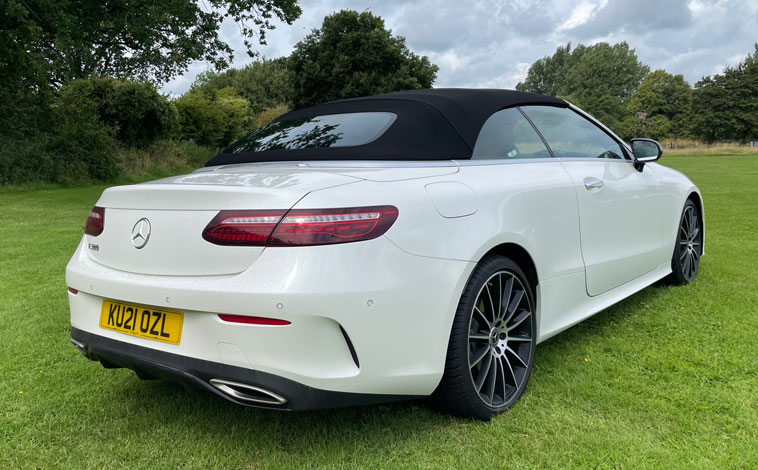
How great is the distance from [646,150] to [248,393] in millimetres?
3247

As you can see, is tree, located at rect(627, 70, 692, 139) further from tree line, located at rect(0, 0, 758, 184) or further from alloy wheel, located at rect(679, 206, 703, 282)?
alloy wheel, located at rect(679, 206, 703, 282)

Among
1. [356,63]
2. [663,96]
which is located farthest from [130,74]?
[663,96]

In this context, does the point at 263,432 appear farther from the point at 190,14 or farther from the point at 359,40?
the point at 359,40

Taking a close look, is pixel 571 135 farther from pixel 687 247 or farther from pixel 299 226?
pixel 299 226

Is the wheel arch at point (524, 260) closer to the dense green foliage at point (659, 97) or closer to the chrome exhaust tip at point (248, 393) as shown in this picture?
the chrome exhaust tip at point (248, 393)

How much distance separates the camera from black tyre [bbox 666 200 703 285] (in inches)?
171

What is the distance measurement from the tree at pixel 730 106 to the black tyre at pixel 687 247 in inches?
2519

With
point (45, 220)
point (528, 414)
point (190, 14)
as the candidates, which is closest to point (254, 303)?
point (528, 414)

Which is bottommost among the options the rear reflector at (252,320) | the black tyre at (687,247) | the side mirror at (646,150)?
the black tyre at (687,247)

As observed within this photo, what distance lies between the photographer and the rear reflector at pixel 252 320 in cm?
179

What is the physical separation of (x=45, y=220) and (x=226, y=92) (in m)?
39.5

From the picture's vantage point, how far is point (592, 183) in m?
3.07

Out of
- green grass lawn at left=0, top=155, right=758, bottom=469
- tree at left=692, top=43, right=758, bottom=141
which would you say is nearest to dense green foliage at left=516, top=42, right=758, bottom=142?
tree at left=692, top=43, right=758, bottom=141

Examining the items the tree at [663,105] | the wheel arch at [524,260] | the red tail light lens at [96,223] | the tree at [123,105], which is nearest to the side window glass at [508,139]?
the wheel arch at [524,260]
